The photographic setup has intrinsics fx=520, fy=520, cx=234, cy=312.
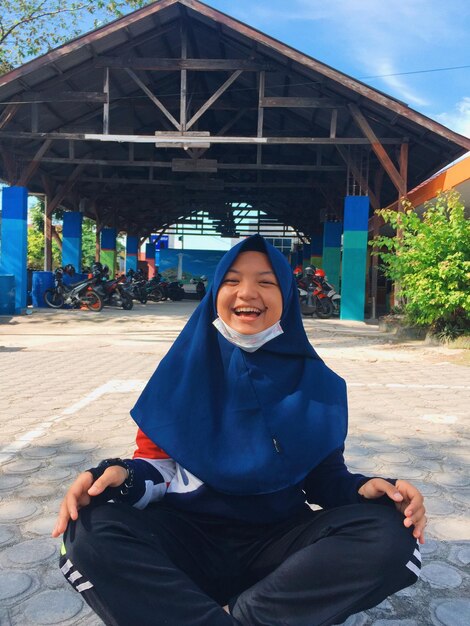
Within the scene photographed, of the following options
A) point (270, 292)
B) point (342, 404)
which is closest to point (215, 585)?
point (342, 404)

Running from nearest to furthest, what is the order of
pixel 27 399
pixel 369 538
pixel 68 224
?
1. pixel 369 538
2. pixel 27 399
3. pixel 68 224

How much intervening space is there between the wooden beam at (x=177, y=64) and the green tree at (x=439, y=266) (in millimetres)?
4694

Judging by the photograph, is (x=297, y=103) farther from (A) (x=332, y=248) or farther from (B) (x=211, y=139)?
(A) (x=332, y=248)

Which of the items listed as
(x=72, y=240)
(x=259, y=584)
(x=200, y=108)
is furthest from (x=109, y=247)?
(x=259, y=584)

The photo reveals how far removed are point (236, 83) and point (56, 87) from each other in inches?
161

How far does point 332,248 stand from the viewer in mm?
17625

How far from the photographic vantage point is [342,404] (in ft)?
5.03

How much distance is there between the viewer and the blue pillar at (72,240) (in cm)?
1833

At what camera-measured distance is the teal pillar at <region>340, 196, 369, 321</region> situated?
12.0 meters

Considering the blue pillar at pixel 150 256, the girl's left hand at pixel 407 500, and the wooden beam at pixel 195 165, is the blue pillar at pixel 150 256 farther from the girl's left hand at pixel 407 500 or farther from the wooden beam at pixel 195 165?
the girl's left hand at pixel 407 500

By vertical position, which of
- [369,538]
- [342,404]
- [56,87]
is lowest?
[369,538]

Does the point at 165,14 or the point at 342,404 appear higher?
the point at 165,14

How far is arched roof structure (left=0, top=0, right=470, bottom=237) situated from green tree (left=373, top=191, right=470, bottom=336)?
2.89 m

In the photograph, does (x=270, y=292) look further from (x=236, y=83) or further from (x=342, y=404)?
(x=236, y=83)
